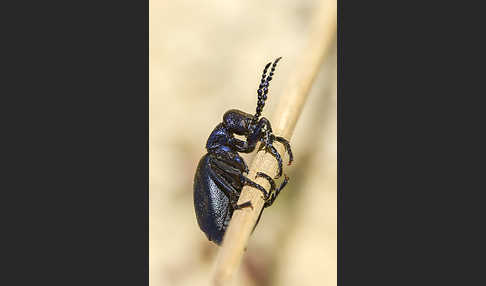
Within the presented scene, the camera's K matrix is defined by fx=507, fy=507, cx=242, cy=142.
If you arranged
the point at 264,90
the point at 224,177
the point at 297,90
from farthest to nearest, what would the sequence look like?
the point at 224,177 < the point at 264,90 < the point at 297,90

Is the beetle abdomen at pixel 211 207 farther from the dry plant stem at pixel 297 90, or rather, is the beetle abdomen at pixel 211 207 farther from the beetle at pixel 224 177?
the dry plant stem at pixel 297 90

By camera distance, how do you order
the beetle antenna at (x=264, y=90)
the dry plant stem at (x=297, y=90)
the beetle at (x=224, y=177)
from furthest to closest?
the beetle at (x=224, y=177)
the beetle antenna at (x=264, y=90)
the dry plant stem at (x=297, y=90)

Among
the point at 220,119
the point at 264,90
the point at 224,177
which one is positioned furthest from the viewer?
the point at 220,119

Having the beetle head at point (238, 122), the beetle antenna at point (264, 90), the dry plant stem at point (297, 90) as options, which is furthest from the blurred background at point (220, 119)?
the dry plant stem at point (297, 90)

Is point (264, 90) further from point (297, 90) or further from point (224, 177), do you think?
point (224, 177)

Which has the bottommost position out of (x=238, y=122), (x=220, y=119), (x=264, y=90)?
(x=220, y=119)

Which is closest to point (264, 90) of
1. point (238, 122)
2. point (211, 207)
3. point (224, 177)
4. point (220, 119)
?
point (238, 122)
